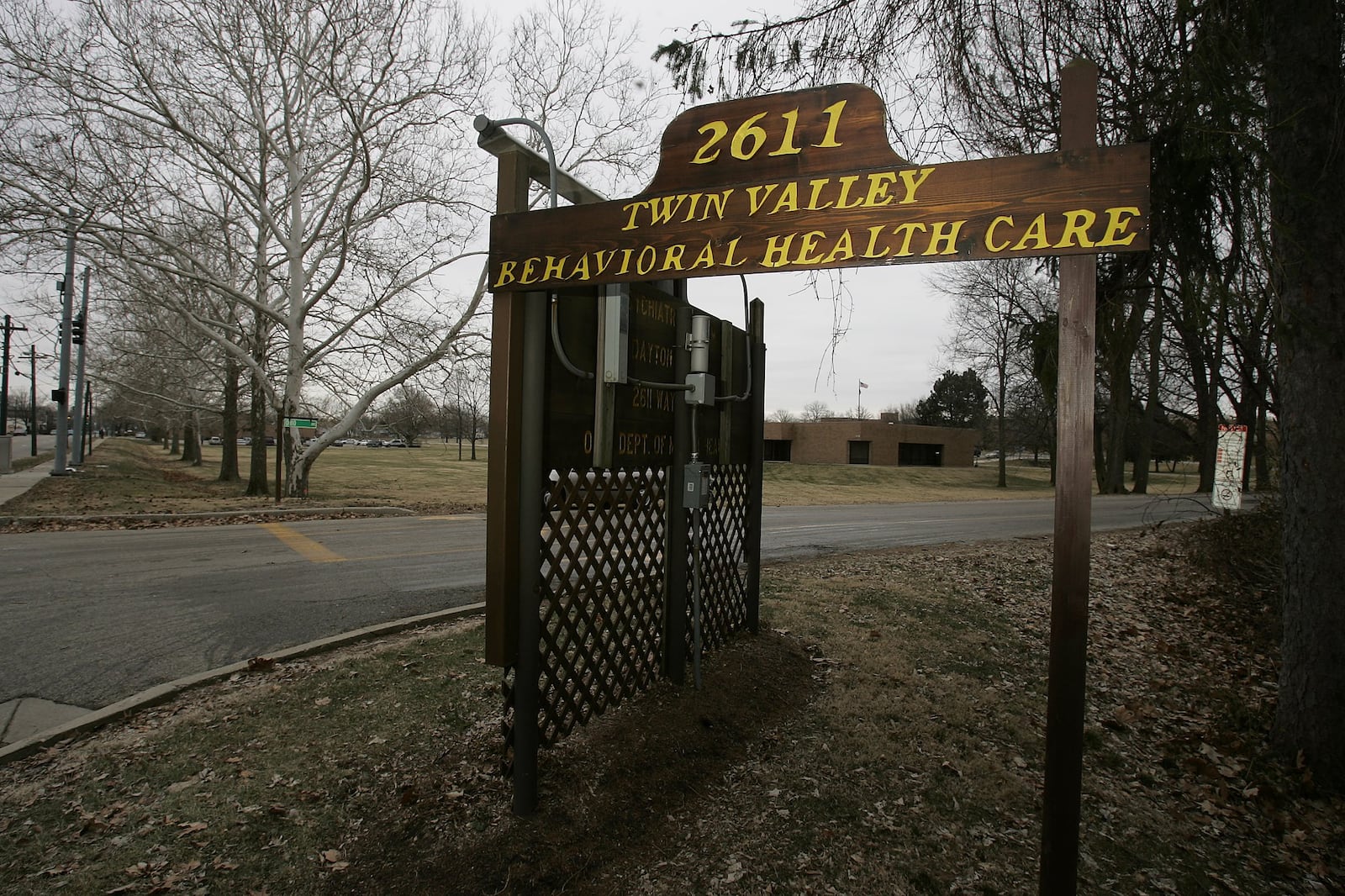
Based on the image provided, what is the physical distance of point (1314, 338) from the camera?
3.83 m

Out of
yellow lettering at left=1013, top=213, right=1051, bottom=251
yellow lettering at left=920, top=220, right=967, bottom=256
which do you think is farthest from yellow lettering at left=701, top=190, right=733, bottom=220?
yellow lettering at left=1013, top=213, right=1051, bottom=251

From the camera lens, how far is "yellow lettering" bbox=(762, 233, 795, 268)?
2.79 metres

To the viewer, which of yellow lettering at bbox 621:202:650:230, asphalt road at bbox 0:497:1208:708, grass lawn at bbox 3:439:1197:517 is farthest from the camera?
grass lawn at bbox 3:439:1197:517

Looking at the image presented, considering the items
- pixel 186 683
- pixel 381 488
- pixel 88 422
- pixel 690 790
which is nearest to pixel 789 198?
pixel 690 790

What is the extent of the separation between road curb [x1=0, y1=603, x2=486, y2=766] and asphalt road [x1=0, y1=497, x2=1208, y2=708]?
0.30 meters

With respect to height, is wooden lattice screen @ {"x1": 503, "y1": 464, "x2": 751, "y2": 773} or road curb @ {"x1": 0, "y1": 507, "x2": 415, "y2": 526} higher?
wooden lattice screen @ {"x1": 503, "y1": 464, "x2": 751, "y2": 773}

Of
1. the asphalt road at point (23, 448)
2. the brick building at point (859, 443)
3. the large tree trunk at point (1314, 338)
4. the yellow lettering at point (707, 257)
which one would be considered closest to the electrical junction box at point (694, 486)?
the yellow lettering at point (707, 257)

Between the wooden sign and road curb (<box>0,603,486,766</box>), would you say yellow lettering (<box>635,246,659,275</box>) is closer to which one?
the wooden sign

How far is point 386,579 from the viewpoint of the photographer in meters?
8.46

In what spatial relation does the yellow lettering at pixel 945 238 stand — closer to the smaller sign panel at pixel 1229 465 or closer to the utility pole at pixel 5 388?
the smaller sign panel at pixel 1229 465

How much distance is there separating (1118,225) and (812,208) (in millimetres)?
1038

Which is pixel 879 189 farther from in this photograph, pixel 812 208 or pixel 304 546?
pixel 304 546

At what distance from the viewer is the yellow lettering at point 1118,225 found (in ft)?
7.76

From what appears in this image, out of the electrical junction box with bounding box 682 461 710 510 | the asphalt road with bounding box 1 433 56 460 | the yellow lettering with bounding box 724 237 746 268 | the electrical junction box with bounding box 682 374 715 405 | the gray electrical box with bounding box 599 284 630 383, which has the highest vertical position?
the yellow lettering with bounding box 724 237 746 268
